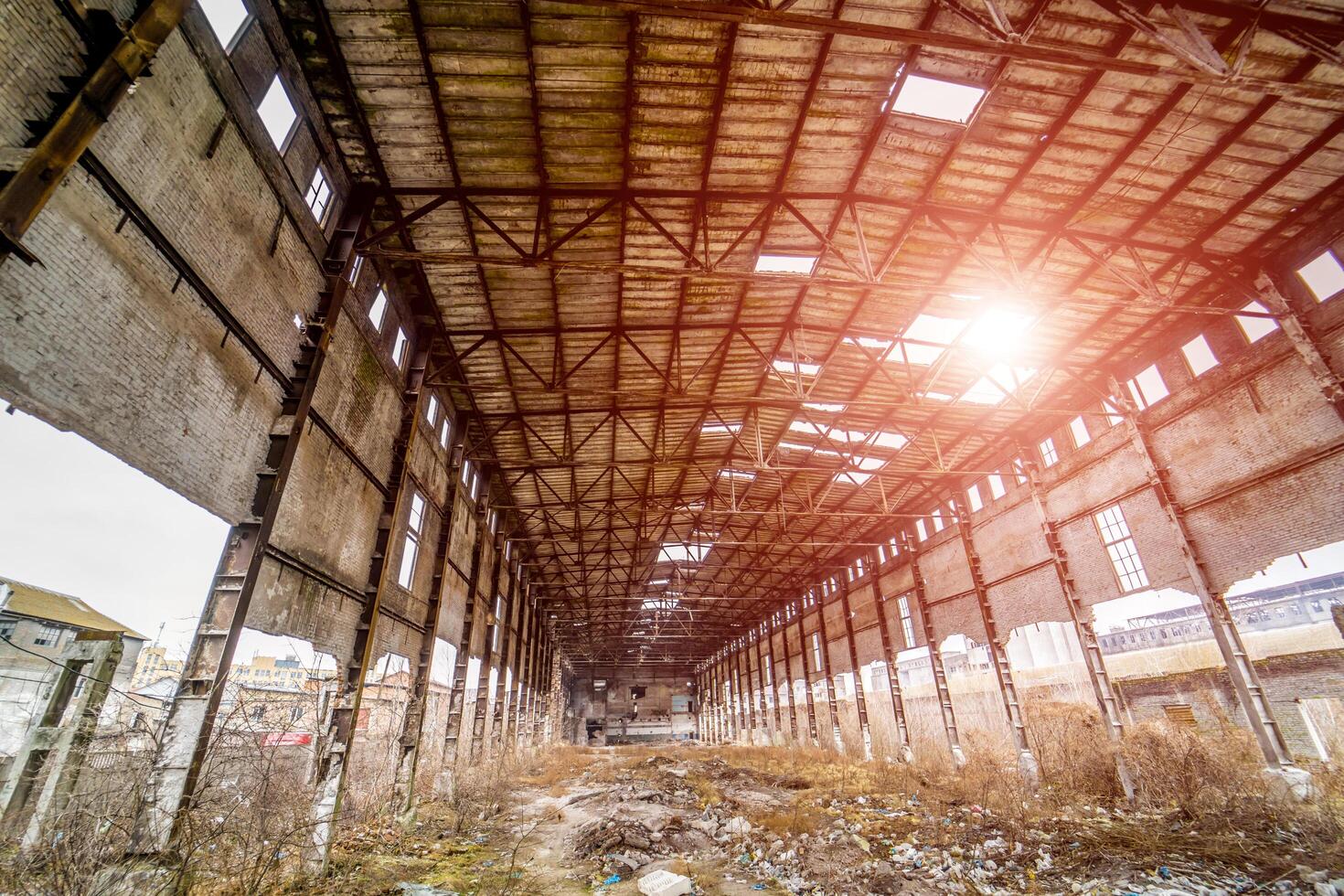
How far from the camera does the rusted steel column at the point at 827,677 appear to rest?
2381cm

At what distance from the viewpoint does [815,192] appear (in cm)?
858

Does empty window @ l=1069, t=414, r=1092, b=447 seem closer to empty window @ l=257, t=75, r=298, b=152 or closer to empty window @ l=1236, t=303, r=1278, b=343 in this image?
empty window @ l=1236, t=303, r=1278, b=343

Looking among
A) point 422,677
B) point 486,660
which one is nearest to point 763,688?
point 486,660

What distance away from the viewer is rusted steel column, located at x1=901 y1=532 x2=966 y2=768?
16.4 meters

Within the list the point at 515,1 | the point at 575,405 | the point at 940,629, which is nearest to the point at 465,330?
the point at 575,405

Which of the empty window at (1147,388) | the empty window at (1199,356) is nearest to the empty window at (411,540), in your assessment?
the empty window at (1147,388)

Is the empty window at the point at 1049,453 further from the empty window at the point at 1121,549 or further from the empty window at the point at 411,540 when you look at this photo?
the empty window at the point at 411,540

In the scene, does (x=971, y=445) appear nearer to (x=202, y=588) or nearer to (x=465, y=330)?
(x=465, y=330)

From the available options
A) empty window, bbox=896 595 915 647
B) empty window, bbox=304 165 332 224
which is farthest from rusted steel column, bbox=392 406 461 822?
empty window, bbox=896 595 915 647

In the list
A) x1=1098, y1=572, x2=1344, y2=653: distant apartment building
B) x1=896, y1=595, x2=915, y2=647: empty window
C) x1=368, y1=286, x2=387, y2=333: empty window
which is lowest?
x1=896, y1=595, x2=915, y2=647: empty window

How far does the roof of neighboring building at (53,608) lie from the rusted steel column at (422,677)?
4627 millimetres

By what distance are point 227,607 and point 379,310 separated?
5562 mm

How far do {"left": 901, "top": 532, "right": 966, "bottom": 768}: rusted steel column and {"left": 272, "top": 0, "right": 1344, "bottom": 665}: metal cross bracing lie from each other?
6584 mm

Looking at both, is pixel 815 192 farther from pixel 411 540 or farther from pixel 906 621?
pixel 906 621
